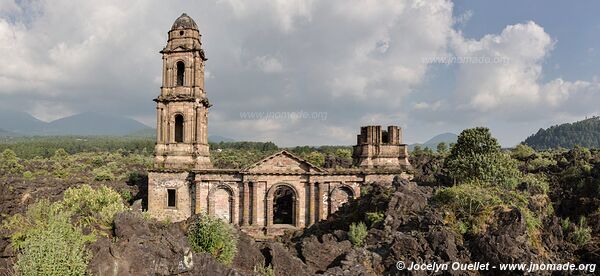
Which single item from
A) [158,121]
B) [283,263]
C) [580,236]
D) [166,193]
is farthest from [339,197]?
[580,236]

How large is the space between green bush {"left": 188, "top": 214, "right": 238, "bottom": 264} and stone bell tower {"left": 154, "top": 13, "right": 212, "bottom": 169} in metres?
16.1

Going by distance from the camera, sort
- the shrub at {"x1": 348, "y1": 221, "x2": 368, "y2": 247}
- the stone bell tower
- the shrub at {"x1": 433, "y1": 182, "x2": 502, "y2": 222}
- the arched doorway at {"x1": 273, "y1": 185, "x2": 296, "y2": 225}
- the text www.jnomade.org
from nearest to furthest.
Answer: the text www.jnomade.org
the shrub at {"x1": 348, "y1": 221, "x2": 368, "y2": 247}
the shrub at {"x1": 433, "y1": 182, "x2": 502, "y2": 222}
the stone bell tower
the arched doorway at {"x1": 273, "y1": 185, "x2": 296, "y2": 225}

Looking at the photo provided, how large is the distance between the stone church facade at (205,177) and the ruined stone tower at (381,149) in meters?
1.42

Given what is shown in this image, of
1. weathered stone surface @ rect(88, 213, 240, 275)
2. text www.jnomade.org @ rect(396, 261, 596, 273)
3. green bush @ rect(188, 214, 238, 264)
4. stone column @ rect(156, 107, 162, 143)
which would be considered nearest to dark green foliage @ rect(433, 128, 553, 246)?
text www.jnomade.org @ rect(396, 261, 596, 273)

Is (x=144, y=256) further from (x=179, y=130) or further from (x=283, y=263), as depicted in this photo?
(x=179, y=130)

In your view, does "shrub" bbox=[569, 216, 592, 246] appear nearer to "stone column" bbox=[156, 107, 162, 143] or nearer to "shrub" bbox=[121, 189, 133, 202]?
"stone column" bbox=[156, 107, 162, 143]

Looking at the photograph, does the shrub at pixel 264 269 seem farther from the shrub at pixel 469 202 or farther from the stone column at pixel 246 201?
the stone column at pixel 246 201

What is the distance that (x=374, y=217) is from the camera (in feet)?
81.6

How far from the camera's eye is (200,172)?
31359 millimetres

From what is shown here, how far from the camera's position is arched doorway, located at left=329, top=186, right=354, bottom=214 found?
32344mm

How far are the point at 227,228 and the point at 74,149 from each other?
190973 millimetres

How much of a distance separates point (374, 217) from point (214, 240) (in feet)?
39.0

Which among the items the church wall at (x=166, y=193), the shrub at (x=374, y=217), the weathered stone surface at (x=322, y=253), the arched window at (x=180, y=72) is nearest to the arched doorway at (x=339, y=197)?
the shrub at (x=374, y=217)

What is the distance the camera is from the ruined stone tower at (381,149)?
112 feet
